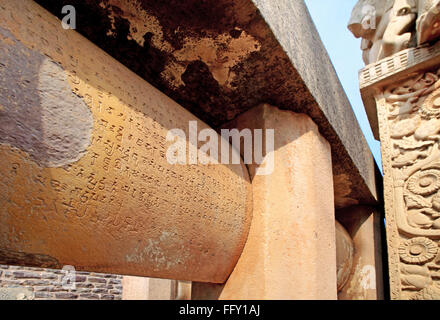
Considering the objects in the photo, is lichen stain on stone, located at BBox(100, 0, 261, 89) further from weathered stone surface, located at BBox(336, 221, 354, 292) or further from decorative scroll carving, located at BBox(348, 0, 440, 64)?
weathered stone surface, located at BBox(336, 221, 354, 292)

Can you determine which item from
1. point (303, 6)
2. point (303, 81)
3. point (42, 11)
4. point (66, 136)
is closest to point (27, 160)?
point (66, 136)

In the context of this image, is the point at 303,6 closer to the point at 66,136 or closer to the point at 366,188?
the point at 66,136

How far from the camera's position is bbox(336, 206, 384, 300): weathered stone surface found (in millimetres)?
2674

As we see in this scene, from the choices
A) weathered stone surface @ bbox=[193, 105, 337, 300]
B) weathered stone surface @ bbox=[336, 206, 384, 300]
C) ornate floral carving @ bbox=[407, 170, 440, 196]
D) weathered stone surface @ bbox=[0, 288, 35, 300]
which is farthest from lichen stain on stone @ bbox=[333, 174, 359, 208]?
weathered stone surface @ bbox=[0, 288, 35, 300]

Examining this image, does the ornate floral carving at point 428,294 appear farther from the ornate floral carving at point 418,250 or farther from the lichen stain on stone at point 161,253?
the lichen stain on stone at point 161,253

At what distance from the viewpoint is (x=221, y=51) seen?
4.00 feet

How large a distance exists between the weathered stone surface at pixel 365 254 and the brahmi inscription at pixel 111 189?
192 centimetres

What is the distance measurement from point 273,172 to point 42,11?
1055mm

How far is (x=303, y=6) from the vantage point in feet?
5.36

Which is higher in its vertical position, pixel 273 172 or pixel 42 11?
pixel 42 11

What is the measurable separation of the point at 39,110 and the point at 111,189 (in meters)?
0.28

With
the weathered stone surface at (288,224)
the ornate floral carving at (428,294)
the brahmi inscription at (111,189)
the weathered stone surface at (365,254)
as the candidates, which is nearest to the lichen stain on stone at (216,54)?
the brahmi inscription at (111,189)

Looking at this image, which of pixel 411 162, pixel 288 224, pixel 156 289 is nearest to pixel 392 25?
pixel 411 162

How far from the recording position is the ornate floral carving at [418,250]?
5.60 feet
